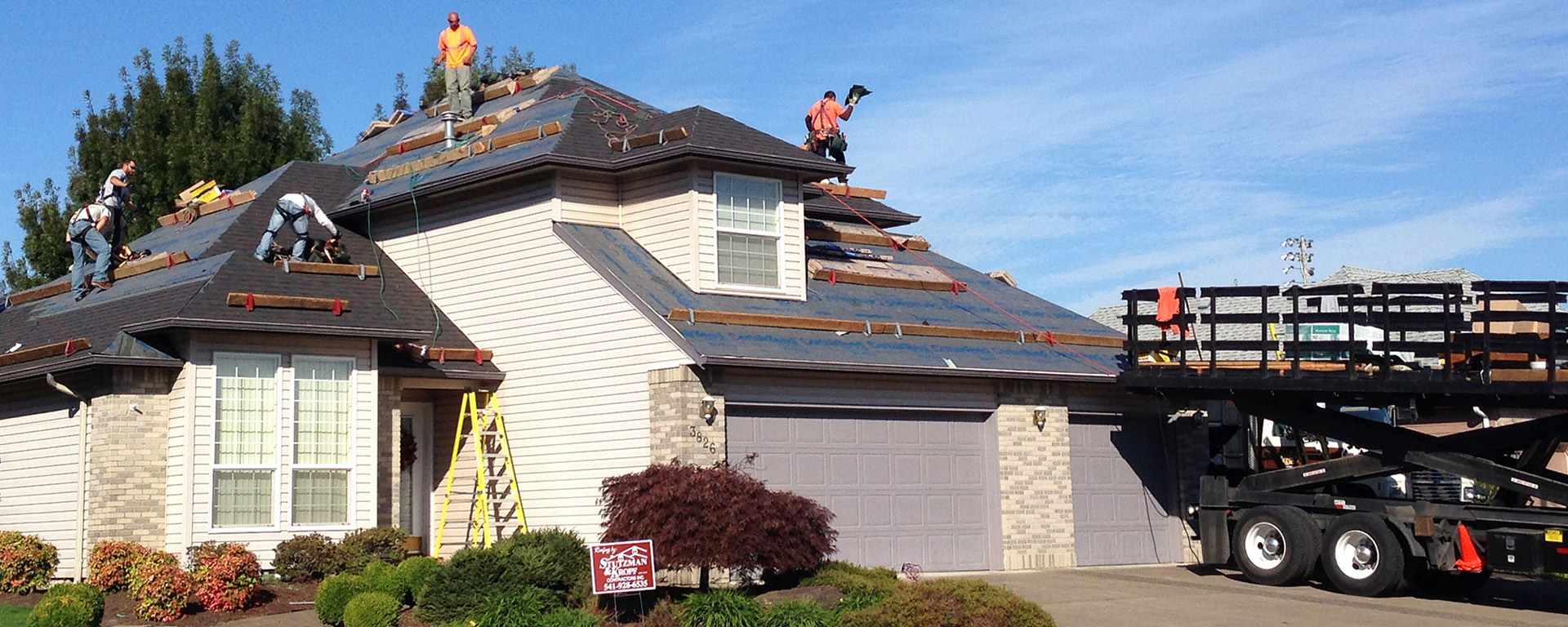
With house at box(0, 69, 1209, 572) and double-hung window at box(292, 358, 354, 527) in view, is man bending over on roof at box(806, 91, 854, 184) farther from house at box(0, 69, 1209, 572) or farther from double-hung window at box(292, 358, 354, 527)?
double-hung window at box(292, 358, 354, 527)

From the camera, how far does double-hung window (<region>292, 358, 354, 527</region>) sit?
19.8m

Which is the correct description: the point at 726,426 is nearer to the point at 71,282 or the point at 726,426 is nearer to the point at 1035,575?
the point at 1035,575

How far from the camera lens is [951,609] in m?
13.8

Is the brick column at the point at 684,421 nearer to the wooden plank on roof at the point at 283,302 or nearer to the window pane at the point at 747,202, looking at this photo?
the window pane at the point at 747,202

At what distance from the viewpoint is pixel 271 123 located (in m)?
40.4

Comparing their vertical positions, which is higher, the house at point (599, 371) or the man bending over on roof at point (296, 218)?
the man bending over on roof at point (296, 218)

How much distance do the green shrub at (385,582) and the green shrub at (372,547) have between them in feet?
7.40

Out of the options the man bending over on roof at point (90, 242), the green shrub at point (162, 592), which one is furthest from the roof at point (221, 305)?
the green shrub at point (162, 592)

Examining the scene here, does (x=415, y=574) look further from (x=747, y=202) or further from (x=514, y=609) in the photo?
(x=747, y=202)

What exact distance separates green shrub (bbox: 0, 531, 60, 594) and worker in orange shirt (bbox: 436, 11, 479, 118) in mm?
10826

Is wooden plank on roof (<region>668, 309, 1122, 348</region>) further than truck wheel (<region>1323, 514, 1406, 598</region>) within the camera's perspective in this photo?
Yes

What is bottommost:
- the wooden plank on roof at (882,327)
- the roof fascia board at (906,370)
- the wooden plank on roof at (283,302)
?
the roof fascia board at (906,370)

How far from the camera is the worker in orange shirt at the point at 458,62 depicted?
89.9ft

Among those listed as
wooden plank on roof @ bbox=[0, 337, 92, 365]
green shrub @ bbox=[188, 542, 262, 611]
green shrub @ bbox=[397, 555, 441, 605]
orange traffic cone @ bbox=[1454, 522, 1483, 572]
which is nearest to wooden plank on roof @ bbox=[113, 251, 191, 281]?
wooden plank on roof @ bbox=[0, 337, 92, 365]
